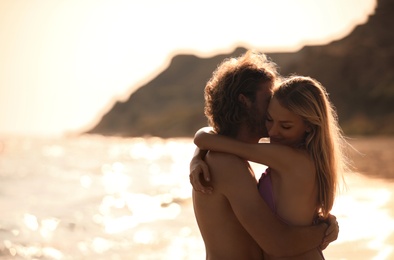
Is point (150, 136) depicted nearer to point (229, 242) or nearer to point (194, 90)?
point (194, 90)

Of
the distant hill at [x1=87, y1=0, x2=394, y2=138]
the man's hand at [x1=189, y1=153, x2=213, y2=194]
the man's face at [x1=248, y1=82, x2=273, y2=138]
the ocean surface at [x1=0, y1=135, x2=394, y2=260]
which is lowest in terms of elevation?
the ocean surface at [x1=0, y1=135, x2=394, y2=260]

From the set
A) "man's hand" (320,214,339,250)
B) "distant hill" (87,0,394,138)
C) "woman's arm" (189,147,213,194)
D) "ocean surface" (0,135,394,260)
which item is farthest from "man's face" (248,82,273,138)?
"distant hill" (87,0,394,138)

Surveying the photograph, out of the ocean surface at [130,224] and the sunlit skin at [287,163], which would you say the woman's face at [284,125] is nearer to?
the sunlit skin at [287,163]

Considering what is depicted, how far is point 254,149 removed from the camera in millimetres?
3244

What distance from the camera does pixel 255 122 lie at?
3.39 m

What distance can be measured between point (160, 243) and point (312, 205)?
609 cm

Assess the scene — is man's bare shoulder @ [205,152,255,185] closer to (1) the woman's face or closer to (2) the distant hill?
(1) the woman's face

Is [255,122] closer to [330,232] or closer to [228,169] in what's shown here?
[228,169]

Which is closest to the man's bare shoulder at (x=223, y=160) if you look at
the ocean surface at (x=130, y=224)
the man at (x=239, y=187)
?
the man at (x=239, y=187)

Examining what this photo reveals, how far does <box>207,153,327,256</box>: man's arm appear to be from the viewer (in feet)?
10.3

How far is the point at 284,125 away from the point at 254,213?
48 cm

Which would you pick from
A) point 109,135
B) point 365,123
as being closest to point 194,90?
point 109,135

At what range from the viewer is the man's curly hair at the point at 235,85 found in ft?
10.9

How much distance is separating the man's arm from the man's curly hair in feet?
0.80
